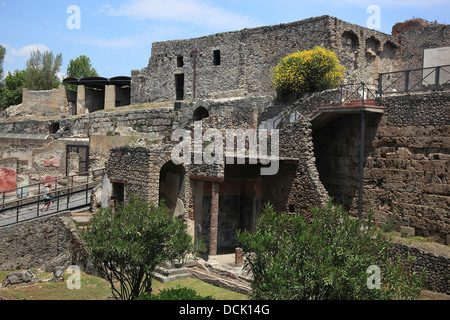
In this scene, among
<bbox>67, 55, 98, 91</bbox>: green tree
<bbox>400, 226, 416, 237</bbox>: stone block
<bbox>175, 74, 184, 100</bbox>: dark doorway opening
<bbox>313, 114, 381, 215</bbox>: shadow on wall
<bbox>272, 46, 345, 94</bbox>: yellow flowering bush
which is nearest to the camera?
<bbox>400, 226, 416, 237</bbox>: stone block

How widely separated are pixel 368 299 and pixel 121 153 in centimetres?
1050

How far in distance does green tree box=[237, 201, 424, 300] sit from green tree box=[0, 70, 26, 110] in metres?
40.7

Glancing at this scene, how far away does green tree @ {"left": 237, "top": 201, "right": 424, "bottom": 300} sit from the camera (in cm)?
753

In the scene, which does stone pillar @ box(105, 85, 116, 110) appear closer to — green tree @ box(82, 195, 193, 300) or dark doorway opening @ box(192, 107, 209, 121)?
dark doorway opening @ box(192, 107, 209, 121)

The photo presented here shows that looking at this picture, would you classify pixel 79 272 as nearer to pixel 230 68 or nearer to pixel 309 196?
pixel 309 196

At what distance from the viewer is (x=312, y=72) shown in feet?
65.3

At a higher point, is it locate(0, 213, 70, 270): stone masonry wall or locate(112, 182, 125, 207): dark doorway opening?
locate(112, 182, 125, 207): dark doorway opening

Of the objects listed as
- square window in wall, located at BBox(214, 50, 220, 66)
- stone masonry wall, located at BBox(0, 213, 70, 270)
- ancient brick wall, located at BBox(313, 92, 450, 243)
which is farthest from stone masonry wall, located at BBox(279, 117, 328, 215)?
square window in wall, located at BBox(214, 50, 220, 66)

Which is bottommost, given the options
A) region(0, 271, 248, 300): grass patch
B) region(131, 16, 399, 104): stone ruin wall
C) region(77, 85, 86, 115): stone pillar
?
region(0, 271, 248, 300): grass patch

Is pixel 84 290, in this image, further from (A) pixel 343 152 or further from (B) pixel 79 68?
(B) pixel 79 68

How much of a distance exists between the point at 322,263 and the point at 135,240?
4203mm

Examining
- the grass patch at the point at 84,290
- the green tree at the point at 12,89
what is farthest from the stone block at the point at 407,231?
the green tree at the point at 12,89

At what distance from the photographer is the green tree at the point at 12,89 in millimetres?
43328

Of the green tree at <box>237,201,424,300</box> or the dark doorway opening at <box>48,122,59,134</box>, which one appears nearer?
the green tree at <box>237,201,424,300</box>
